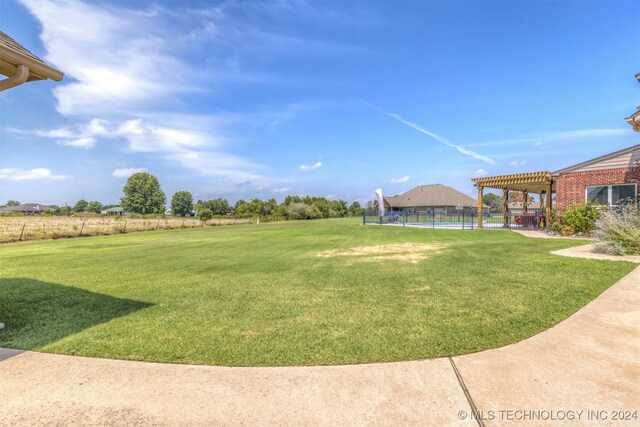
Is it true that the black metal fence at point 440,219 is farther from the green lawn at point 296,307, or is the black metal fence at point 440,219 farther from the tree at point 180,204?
the tree at point 180,204

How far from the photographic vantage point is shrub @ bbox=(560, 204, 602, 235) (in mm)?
14034

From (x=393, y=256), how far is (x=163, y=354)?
25.0 ft

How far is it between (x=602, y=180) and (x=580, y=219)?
3296mm

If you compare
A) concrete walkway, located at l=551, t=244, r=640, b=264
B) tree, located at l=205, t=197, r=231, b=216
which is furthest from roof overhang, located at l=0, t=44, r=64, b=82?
tree, located at l=205, t=197, r=231, b=216

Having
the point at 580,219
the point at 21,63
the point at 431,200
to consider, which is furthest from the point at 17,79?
the point at 431,200

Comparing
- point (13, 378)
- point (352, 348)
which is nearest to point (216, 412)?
point (352, 348)

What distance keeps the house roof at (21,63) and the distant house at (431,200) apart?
46.7 meters

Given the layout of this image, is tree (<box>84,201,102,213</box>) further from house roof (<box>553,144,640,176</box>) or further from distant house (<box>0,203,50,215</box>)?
house roof (<box>553,144,640,176</box>)

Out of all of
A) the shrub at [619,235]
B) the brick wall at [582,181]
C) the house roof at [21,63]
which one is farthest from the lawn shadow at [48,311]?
the brick wall at [582,181]

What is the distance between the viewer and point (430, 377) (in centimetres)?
268

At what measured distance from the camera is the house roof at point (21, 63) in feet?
12.4

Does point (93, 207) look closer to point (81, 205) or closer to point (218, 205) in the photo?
point (81, 205)

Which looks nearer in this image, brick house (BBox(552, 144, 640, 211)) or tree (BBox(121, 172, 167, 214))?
brick house (BBox(552, 144, 640, 211))

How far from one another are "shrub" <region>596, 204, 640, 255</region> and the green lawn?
5.69 feet
